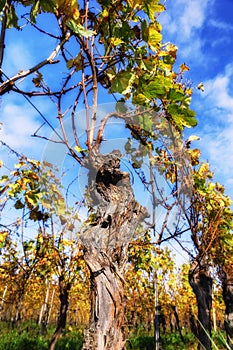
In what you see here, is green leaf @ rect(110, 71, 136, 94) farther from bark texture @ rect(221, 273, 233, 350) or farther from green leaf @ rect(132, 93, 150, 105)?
bark texture @ rect(221, 273, 233, 350)

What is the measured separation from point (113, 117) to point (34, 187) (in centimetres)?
166

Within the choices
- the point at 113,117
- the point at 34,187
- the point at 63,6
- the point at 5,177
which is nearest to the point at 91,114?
the point at 113,117

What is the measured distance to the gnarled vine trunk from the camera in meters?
1.55

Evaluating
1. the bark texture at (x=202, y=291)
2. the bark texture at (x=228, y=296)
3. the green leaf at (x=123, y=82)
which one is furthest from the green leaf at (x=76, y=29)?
the bark texture at (x=228, y=296)

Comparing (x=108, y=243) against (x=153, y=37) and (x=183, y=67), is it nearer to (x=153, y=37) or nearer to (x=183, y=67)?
(x=153, y=37)

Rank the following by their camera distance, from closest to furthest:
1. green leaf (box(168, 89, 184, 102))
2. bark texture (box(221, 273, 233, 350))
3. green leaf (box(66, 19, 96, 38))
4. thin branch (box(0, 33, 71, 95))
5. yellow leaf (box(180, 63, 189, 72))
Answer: thin branch (box(0, 33, 71, 95)) < green leaf (box(66, 19, 96, 38)) < green leaf (box(168, 89, 184, 102)) < yellow leaf (box(180, 63, 189, 72)) < bark texture (box(221, 273, 233, 350))

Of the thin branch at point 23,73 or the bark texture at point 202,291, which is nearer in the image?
the thin branch at point 23,73

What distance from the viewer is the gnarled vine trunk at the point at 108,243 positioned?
155cm

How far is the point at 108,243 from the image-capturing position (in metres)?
1.75

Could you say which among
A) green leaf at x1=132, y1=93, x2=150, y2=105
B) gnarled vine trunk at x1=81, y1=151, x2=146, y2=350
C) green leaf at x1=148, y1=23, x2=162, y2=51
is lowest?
gnarled vine trunk at x1=81, y1=151, x2=146, y2=350

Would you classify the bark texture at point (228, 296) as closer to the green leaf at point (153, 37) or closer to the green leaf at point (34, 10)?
the green leaf at point (153, 37)

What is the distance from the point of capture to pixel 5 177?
11.1 ft

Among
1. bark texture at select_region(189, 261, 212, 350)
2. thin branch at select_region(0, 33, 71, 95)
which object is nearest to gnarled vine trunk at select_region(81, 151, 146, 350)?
thin branch at select_region(0, 33, 71, 95)

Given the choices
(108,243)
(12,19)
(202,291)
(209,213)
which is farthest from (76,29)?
(202,291)
